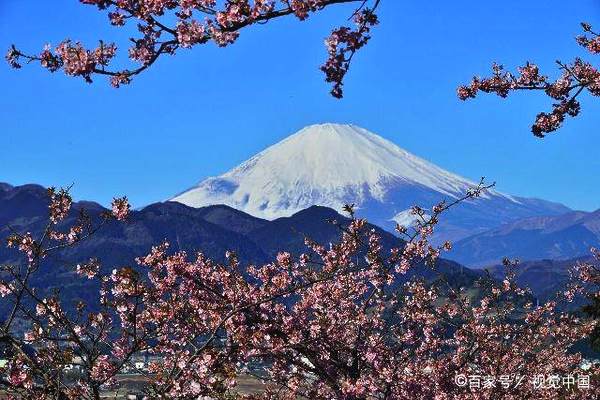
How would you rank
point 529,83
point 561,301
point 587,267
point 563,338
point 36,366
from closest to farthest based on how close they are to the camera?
point 36,366 < point 529,83 < point 563,338 < point 561,301 < point 587,267

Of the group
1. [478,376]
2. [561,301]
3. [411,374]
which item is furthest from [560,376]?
[561,301]

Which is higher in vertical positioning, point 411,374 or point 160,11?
point 160,11

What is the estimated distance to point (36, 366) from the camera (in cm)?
621

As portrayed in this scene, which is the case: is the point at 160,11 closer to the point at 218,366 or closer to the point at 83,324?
the point at 218,366

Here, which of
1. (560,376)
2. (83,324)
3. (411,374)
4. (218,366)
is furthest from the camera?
(560,376)

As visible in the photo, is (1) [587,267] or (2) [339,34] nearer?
(2) [339,34]

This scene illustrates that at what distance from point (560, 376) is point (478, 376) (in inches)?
135

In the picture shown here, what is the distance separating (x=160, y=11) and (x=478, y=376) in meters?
10.4

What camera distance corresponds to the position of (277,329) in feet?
37.9

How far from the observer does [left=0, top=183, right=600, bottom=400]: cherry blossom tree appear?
292 inches

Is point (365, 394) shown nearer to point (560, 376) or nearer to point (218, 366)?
point (218, 366)

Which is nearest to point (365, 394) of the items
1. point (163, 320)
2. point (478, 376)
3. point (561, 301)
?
point (478, 376)

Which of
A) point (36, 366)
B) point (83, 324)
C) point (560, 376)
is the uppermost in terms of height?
point (83, 324)

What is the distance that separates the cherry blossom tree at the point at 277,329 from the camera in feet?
24.3
